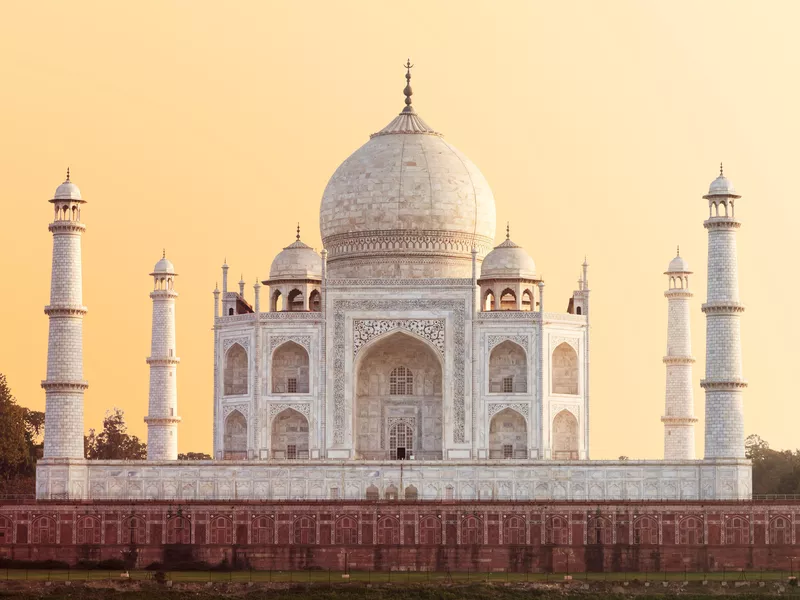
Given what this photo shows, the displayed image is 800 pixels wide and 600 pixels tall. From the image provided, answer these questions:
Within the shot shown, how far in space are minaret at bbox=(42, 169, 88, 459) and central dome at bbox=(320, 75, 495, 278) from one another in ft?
26.2

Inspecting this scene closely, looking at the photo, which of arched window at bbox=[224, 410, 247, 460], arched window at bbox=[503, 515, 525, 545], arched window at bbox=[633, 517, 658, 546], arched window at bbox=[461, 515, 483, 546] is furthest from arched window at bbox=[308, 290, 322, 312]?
arched window at bbox=[633, 517, 658, 546]

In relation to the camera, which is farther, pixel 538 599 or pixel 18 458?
pixel 18 458

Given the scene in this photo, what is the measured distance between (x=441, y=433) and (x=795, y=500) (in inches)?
380

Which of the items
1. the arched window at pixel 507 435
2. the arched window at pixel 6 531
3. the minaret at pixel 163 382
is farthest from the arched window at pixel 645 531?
the minaret at pixel 163 382

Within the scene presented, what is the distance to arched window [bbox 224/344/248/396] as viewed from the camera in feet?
174

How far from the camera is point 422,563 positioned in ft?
149

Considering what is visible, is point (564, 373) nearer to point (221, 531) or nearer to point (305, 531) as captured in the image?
point (305, 531)

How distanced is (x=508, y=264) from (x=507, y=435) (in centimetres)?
422

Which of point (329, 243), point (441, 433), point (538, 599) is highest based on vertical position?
point (329, 243)

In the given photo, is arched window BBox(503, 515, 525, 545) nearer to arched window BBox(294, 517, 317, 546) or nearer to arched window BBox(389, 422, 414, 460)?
arched window BBox(294, 517, 317, 546)

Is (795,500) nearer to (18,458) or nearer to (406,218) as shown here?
(406,218)

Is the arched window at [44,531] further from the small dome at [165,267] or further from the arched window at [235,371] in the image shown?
the small dome at [165,267]

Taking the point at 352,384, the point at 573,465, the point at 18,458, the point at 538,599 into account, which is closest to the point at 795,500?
the point at 573,465

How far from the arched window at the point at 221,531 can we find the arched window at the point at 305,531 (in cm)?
143
